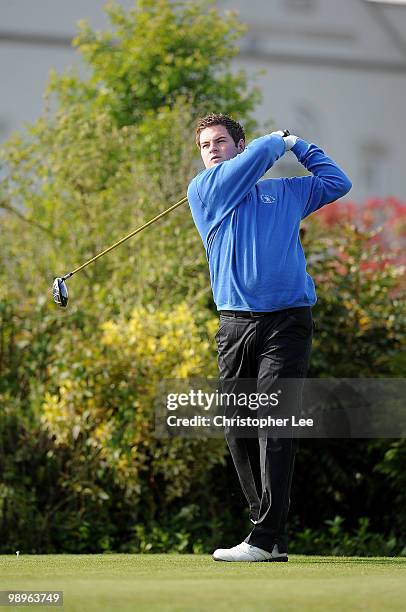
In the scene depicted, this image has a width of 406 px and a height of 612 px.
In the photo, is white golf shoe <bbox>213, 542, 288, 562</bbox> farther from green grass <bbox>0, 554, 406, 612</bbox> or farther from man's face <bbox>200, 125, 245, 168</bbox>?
man's face <bbox>200, 125, 245, 168</bbox>

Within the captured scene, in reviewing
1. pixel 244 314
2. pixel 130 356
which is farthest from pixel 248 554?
pixel 130 356

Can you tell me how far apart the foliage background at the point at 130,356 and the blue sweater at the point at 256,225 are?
196 centimetres

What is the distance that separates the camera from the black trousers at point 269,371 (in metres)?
4.69

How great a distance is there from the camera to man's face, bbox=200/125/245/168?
4969mm

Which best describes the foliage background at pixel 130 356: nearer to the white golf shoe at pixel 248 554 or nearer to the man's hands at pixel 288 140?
the white golf shoe at pixel 248 554

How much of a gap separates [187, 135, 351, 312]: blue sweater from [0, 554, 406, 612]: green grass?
3.15 ft

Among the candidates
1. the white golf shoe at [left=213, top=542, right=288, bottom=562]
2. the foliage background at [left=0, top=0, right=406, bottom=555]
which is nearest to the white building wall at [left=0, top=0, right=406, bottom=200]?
the foliage background at [left=0, top=0, right=406, bottom=555]

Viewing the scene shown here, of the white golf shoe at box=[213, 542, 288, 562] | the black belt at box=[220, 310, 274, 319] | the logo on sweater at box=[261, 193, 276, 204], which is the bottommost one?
the white golf shoe at box=[213, 542, 288, 562]

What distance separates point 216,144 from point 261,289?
24.7 inches

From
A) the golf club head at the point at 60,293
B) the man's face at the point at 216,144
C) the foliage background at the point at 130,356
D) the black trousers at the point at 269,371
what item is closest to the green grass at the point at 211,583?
the black trousers at the point at 269,371

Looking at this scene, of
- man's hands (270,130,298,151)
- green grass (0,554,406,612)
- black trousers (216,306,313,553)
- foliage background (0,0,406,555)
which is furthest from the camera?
foliage background (0,0,406,555)

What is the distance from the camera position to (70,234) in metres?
8.06

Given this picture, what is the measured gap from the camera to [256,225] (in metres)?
4.73

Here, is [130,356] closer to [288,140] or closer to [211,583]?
[288,140]
